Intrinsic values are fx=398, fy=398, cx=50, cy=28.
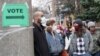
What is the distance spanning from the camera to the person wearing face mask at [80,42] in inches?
352

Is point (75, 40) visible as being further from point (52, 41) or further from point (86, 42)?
point (52, 41)

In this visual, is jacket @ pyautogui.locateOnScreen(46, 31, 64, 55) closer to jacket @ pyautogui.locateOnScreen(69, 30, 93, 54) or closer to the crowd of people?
the crowd of people

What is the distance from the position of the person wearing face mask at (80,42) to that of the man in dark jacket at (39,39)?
152 cm

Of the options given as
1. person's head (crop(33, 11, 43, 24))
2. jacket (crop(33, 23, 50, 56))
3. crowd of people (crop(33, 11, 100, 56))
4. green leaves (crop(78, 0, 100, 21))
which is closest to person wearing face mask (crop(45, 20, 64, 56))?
crowd of people (crop(33, 11, 100, 56))

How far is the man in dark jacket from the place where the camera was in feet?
23.5

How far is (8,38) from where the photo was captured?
4.02 metres

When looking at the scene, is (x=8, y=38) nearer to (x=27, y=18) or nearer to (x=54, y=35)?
(x=27, y=18)

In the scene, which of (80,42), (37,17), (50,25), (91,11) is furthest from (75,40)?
(91,11)

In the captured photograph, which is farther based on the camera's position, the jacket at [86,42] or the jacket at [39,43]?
the jacket at [86,42]

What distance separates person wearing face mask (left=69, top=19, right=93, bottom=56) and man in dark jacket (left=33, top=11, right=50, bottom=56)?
1.52 meters

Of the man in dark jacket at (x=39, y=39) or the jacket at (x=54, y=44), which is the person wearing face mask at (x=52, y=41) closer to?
the jacket at (x=54, y=44)

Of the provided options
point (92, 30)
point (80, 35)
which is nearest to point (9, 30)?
point (80, 35)

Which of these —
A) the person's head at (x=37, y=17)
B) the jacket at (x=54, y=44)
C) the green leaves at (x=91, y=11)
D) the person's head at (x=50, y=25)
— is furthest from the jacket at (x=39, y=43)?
the green leaves at (x=91, y=11)

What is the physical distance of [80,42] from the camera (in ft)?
29.5
